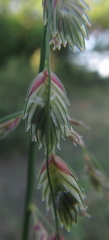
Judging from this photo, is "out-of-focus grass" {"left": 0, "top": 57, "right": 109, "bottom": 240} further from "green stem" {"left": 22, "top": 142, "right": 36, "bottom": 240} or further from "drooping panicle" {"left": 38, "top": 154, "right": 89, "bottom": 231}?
"drooping panicle" {"left": 38, "top": 154, "right": 89, "bottom": 231}

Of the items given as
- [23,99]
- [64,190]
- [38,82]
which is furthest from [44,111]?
[23,99]

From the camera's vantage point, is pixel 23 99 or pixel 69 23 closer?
pixel 69 23

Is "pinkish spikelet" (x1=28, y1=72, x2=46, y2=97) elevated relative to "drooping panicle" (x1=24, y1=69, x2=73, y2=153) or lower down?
elevated

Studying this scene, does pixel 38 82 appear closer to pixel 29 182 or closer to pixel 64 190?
pixel 64 190

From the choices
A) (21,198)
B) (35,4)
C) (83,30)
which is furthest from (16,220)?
(35,4)

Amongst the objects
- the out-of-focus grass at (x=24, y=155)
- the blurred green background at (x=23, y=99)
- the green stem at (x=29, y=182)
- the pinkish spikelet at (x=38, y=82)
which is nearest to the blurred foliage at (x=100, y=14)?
the blurred green background at (x=23, y=99)

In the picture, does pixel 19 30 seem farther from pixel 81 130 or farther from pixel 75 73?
pixel 81 130

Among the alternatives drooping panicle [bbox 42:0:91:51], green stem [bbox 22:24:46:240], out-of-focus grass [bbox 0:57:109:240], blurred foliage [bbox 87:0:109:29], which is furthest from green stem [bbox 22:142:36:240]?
blurred foliage [bbox 87:0:109:29]
